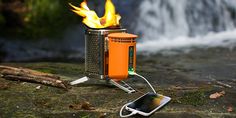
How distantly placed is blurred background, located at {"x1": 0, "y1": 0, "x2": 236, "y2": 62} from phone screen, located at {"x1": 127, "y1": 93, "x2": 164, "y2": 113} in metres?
7.71

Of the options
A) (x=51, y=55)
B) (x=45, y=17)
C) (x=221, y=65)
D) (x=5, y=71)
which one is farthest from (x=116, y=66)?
(x=45, y=17)

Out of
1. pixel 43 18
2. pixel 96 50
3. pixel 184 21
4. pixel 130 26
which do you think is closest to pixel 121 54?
pixel 96 50

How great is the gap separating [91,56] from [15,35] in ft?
35.0

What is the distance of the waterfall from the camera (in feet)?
49.3

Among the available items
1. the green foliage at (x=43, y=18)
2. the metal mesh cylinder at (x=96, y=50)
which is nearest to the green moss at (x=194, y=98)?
the metal mesh cylinder at (x=96, y=50)

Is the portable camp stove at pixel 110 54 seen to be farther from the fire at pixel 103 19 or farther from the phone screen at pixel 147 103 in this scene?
the phone screen at pixel 147 103

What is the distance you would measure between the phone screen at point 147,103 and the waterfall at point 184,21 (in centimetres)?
929

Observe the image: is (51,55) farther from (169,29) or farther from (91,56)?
(91,56)

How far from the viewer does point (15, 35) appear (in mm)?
15797

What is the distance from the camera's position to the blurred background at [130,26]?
13602mm

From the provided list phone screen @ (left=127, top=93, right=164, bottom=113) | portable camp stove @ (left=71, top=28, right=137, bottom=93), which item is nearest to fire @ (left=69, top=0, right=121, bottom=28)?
portable camp stove @ (left=71, top=28, right=137, bottom=93)

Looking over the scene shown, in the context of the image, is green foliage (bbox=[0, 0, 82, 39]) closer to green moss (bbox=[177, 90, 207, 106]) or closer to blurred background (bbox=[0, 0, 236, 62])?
blurred background (bbox=[0, 0, 236, 62])

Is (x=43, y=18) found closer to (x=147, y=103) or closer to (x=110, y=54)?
(x=110, y=54)

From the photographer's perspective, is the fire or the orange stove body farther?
the fire
